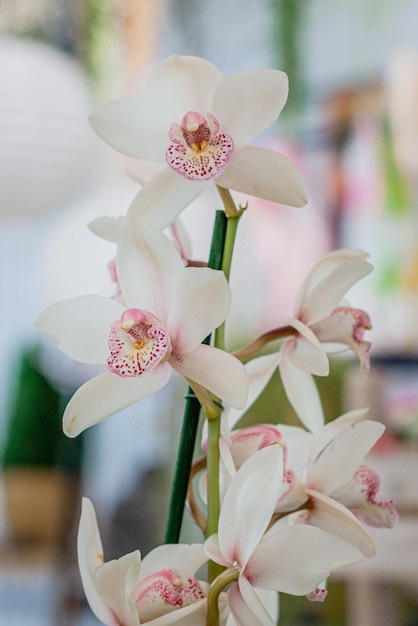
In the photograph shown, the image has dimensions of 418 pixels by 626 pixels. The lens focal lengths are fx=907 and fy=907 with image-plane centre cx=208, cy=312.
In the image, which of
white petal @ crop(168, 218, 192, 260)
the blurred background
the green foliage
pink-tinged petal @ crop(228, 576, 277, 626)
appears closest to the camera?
pink-tinged petal @ crop(228, 576, 277, 626)

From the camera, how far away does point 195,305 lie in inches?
15.0

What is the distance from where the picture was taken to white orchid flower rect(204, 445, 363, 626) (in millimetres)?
358

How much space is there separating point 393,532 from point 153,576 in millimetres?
1655

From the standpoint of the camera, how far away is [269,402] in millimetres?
3043

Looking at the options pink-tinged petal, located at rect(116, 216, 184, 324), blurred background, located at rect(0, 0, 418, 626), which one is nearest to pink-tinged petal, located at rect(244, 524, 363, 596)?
pink-tinged petal, located at rect(116, 216, 184, 324)

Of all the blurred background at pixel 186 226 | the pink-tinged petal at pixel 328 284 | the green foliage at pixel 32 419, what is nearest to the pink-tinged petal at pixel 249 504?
the pink-tinged petal at pixel 328 284

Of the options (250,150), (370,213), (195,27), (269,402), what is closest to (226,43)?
(195,27)

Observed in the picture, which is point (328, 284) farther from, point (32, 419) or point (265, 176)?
point (32, 419)

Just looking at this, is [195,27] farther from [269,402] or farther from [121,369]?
[121,369]

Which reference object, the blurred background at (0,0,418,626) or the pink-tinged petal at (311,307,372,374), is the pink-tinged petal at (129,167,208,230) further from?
the blurred background at (0,0,418,626)

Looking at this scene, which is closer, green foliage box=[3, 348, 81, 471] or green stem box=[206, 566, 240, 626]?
green stem box=[206, 566, 240, 626]

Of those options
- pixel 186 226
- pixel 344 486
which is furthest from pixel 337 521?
pixel 186 226

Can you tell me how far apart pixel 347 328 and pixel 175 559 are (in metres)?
0.14

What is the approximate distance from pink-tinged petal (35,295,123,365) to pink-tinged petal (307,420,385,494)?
110 millimetres
